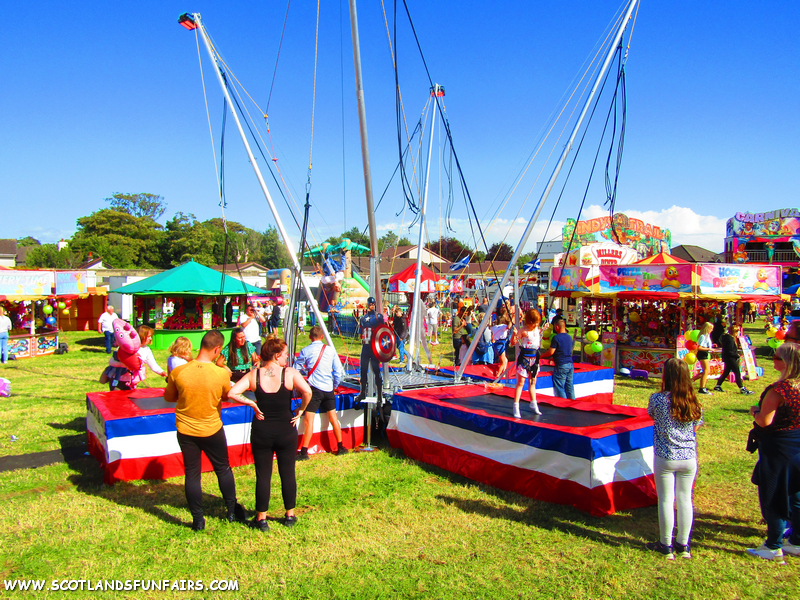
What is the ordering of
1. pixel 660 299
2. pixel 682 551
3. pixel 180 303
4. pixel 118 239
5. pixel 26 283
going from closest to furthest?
pixel 682 551, pixel 660 299, pixel 26 283, pixel 180 303, pixel 118 239

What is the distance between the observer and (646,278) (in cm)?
1394

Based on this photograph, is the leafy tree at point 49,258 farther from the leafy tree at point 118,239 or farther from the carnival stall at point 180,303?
the carnival stall at point 180,303

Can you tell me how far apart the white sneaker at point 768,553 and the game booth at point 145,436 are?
15.1 ft

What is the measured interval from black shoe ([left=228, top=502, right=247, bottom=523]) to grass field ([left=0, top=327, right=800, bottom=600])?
0.09m

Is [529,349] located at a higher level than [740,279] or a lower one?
lower

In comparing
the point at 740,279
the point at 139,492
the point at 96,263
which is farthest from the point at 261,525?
the point at 96,263

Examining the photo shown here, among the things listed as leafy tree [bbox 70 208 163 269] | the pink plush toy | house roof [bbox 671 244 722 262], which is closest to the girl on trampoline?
the pink plush toy

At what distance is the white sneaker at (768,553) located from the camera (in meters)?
4.18

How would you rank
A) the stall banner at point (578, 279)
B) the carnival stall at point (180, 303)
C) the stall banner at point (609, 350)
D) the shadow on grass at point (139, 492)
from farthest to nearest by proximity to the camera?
the carnival stall at point (180, 303), the stall banner at point (578, 279), the stall banner at point (609, 350), the shadow on grass at point (139, 492)

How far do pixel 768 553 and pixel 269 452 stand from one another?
4.01m

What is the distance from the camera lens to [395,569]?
4.15m

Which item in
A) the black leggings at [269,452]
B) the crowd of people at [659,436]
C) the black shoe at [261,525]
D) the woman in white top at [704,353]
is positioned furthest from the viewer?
the woman in white top at [704,353]

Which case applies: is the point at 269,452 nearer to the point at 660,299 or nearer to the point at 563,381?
the point at 563,381

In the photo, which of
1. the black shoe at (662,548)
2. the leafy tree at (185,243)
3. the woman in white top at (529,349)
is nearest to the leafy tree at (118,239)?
the leafy tree at (185,243)
